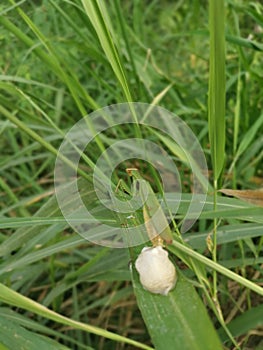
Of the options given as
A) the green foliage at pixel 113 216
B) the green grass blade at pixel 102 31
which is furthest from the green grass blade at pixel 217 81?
the green grass blade at pixel 102 31

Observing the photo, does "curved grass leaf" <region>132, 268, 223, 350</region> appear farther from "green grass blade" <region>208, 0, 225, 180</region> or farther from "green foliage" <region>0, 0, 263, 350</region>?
"green grass blade" <region>208, 0, 225, 180</region>

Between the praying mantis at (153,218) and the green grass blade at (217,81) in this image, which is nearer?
the green grass blade at (217,81)

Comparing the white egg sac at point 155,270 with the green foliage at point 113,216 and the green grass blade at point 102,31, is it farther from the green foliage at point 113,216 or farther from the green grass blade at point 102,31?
A: the green grass blade at point 102,31

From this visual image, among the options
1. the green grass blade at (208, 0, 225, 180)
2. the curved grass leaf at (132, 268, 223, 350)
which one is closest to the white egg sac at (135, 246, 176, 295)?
the curved grass leaf at (132, 268, 223, 350)

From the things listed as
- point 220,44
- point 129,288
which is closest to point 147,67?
point 129,288

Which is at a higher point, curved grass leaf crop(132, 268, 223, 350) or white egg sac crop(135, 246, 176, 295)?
white egg sac crop(135, 246, 176, 295)

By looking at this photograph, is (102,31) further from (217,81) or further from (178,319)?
(178,319)
